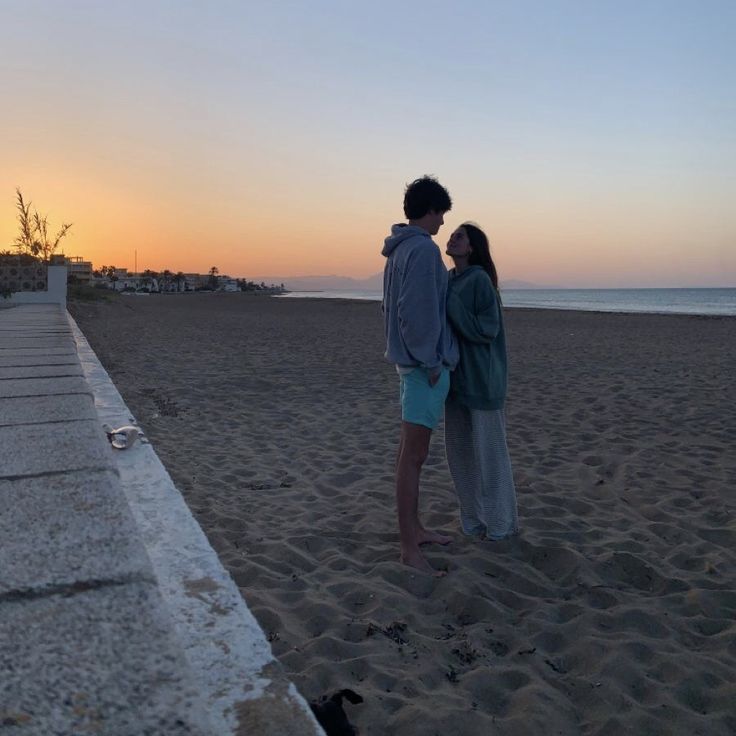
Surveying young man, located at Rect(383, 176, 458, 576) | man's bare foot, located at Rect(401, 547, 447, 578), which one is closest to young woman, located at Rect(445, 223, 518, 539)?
young man, located at Rect(383, 176, 458, 576)

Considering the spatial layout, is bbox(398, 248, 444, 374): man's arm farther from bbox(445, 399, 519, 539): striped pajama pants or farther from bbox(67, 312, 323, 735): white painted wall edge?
bbox(67, 312, 323, 735): white painted wall edge

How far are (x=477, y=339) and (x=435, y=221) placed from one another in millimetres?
576

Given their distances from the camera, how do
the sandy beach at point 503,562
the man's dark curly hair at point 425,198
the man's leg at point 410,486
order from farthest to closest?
the man's leg at point 410,486 → the man's dark curly hair at point 425,198 → the sandy beach at point 503,562

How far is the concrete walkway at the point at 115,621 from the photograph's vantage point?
0.92m

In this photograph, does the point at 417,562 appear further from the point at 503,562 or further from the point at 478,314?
the point at 478,314

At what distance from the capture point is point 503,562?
330cm

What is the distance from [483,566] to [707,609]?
37.7 inches

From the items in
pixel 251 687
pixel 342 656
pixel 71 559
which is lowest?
pixel 342 656

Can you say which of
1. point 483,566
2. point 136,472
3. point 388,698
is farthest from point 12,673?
point 483,566

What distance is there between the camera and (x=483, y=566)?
10.7 ft

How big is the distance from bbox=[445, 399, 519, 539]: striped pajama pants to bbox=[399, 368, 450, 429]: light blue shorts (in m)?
0.32

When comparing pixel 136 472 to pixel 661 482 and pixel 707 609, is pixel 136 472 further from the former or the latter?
pixel 661 482

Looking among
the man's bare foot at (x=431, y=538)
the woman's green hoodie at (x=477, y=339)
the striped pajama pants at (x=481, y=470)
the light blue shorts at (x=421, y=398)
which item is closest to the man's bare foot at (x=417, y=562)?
the man's bare foot at (x=431, y=538)

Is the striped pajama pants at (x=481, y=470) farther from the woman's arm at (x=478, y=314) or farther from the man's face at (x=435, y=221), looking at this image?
the man's face at (x=435, y=221)
